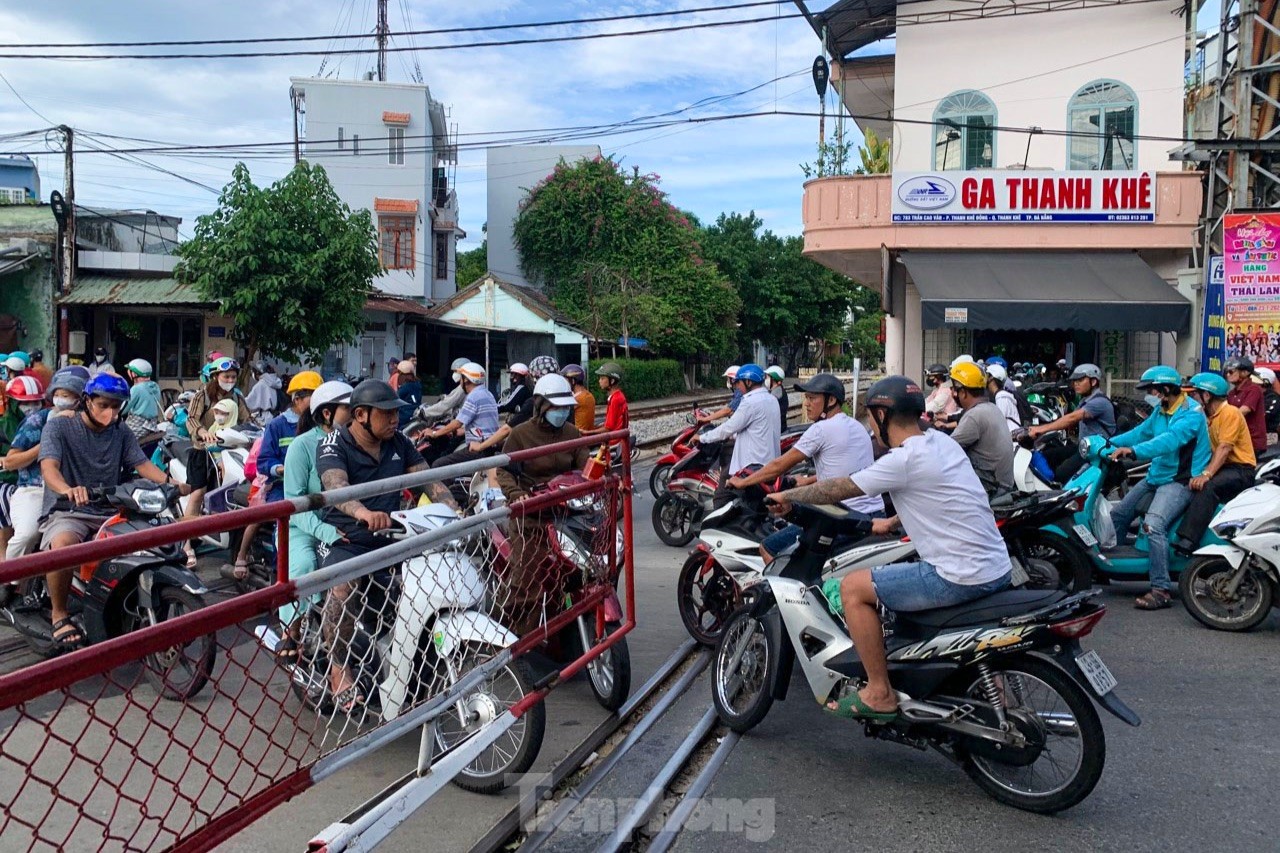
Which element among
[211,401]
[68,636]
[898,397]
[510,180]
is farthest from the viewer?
[510,180]

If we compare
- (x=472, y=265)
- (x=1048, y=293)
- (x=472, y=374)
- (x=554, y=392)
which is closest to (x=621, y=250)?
(x=472, y=265)

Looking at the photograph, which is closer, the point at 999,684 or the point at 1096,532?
the point at 999,684

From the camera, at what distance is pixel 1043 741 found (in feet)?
13.6

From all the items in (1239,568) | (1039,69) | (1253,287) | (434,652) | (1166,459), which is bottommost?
(1239,568)

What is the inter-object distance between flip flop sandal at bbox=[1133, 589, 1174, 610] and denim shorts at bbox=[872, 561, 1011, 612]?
388 centimetres

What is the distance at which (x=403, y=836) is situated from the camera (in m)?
4.03

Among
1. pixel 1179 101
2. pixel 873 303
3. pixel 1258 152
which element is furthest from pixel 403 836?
pixel 873 303

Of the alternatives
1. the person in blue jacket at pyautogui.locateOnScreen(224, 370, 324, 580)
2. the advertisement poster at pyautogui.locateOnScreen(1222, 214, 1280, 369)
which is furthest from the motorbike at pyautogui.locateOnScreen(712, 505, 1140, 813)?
the advertisement poster at pyautogui.locateOnScreen(1222, 214, 1280, 369)

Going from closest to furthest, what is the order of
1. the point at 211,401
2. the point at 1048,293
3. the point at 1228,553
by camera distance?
the point at 1228,553 → the point at 211,401 → the point at 1048,293

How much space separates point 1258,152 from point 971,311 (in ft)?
16.9

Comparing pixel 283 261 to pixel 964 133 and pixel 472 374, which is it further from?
pixel 964 133

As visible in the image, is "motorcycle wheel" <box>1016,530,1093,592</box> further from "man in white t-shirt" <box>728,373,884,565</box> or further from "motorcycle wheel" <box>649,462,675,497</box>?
"motorcycle wheel" <box>649,462,675,497</box>

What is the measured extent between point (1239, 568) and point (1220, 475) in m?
0.75

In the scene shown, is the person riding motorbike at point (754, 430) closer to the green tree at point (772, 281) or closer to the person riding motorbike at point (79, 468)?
the person riding motorbike at point (79, 468)
